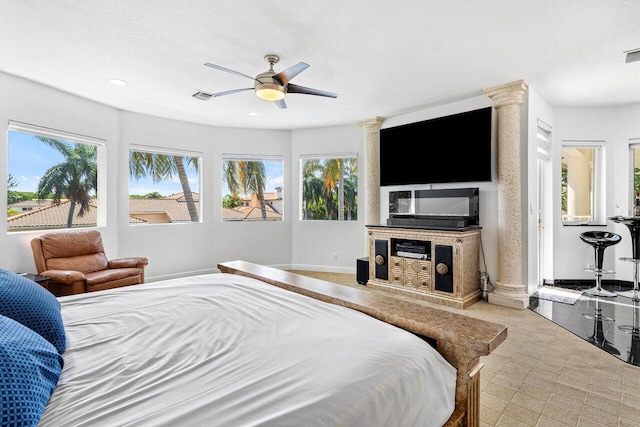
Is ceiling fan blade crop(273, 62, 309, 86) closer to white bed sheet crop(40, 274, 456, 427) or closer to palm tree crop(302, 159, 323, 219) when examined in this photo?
white bed sheet crop(40, 274, 456, 427)

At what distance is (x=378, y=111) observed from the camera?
4867mm

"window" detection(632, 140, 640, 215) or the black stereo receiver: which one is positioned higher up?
"window" detection(632, 140, 640, 215)

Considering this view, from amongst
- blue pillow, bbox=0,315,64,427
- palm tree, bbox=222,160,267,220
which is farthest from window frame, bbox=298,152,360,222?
blue pillow, bbox=0,315,64,427

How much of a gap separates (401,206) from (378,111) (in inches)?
56.9

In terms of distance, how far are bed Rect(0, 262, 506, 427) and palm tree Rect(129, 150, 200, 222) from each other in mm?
3950

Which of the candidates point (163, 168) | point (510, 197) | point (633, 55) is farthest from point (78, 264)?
point (633, 55)

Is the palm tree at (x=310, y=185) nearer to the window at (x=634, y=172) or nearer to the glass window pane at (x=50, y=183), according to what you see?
the glass window pane at (x=50, y=183)

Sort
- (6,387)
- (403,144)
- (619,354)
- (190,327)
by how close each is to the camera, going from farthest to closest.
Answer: (403,144), (619,354), (190,327), (6,387)

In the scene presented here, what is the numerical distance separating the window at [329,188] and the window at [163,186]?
6.21 ft

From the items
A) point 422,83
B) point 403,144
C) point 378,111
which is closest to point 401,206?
point 403,144

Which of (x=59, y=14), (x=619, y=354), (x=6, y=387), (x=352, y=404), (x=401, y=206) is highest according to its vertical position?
(x=59, y=14)

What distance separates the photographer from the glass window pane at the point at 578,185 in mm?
4988

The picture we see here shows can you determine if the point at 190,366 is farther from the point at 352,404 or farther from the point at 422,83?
the point at 422,83

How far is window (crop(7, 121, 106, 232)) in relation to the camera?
3742 millimetres
